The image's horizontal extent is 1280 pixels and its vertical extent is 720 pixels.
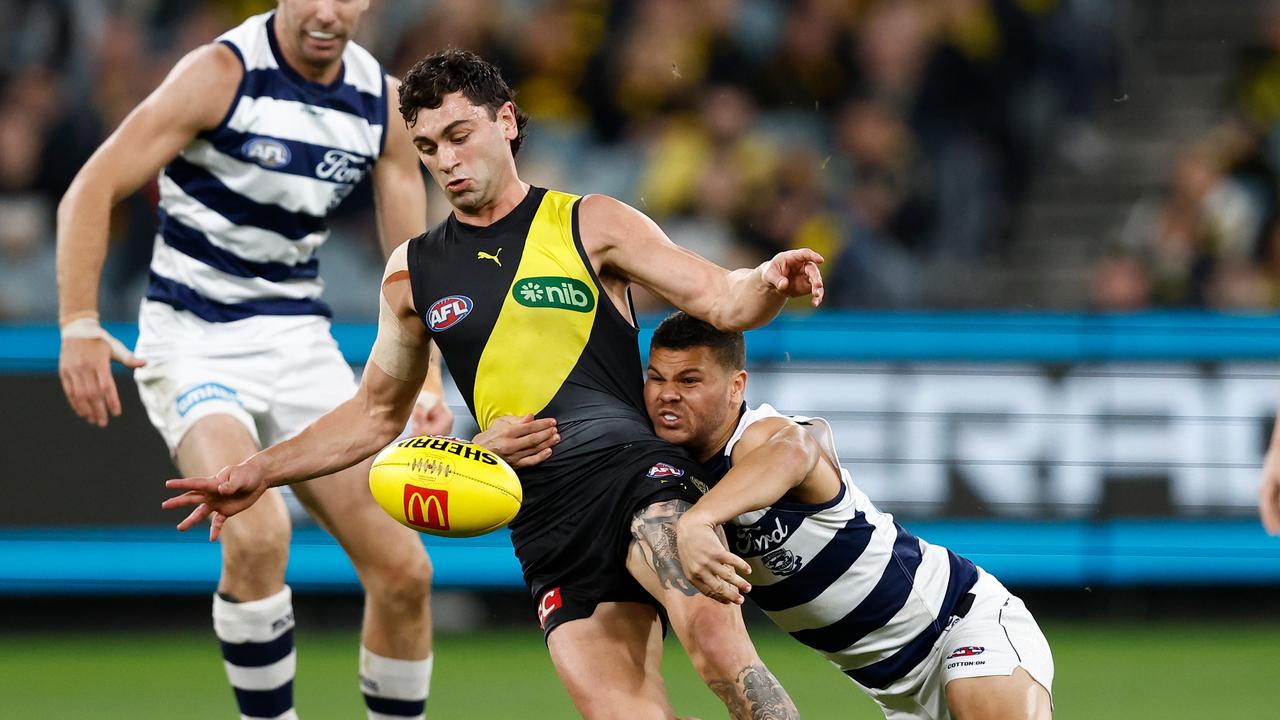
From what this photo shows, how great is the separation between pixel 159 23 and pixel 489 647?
535cm

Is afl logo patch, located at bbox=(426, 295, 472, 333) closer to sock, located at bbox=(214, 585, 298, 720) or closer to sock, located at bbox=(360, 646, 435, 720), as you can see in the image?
sock, located at bbox=(214, 585, 298, 720)

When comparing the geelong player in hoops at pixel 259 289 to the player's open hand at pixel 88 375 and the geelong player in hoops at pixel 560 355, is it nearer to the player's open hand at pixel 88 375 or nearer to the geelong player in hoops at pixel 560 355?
the player's open hand at pixel 88 375

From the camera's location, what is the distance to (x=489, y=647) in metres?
8.32

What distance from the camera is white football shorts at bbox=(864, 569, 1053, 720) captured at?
494 cm

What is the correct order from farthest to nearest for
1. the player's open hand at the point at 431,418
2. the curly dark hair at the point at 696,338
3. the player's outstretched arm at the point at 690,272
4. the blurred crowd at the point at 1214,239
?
the blurred crowd at the point at 1214,239 → the player's open hand at the point at 431,418 → the curly dark hair at the point at 696,338 → the player's outstretched arm at the point at 690,272

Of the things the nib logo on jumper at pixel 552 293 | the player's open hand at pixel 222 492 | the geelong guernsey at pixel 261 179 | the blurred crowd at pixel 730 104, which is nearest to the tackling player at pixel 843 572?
the nib logo on jumper at pixel 552 293

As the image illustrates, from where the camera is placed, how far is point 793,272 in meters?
4.11

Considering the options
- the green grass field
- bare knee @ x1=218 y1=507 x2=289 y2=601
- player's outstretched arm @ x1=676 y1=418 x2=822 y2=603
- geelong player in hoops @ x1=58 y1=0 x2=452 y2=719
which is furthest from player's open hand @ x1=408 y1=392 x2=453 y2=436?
the green grass field

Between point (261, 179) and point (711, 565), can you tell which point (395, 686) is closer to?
point (261, 179)

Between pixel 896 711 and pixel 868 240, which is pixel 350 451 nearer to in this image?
pixel 896 711

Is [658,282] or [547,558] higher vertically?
[658,282]

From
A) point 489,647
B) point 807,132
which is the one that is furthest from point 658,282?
point 807,132

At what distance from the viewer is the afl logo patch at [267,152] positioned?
566 centimetres

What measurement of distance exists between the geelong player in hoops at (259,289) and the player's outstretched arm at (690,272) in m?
1.39
